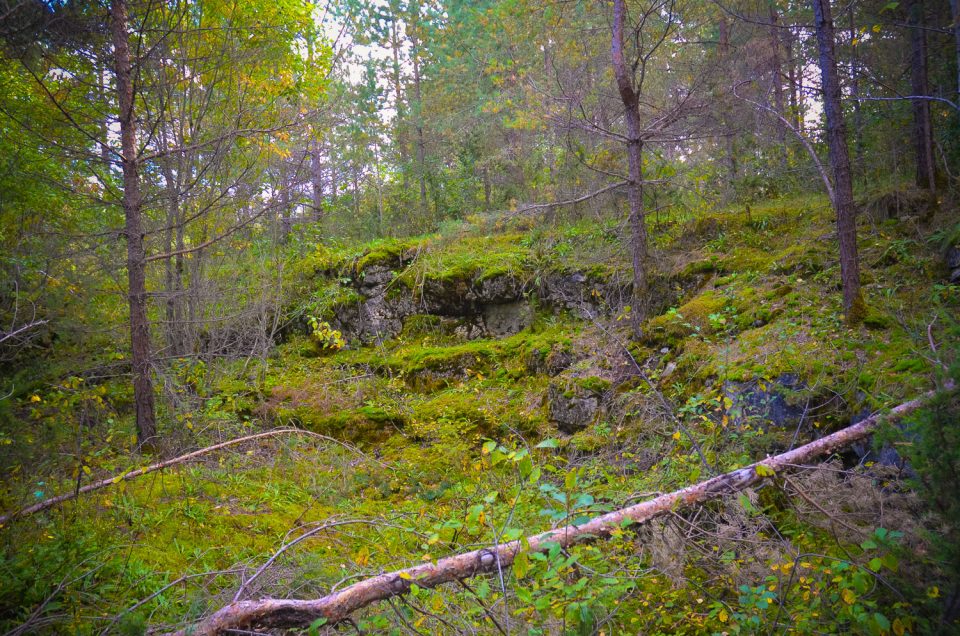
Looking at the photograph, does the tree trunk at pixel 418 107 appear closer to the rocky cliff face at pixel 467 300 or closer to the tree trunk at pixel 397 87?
the tree trunk at pixel 397 87

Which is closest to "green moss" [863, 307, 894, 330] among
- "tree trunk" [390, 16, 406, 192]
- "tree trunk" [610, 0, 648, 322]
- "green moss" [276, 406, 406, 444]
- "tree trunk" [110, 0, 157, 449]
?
"tree trunk" [610, 0, 648, 322]

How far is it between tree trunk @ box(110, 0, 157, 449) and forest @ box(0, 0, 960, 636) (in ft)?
0.12

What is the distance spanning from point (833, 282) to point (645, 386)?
269 cm

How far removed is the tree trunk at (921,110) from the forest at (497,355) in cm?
8

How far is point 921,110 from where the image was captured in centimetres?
742

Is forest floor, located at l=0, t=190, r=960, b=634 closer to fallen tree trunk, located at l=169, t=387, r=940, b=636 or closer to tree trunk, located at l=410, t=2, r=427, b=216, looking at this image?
fallen tree trunk, located at l=169, t=387, r=940, b=636

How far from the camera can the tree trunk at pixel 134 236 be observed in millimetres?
5539

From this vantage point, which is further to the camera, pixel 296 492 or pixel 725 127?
pixel 725 127

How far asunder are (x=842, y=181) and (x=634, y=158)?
2583mm

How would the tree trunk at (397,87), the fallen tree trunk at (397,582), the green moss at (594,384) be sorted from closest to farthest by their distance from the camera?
1. the fallen tree trunk at (397,582)
2. the green moss at (594,384)
3. the tree trunk at (397,87)

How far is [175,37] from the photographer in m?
5.80

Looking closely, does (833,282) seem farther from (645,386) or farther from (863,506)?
(863,506)

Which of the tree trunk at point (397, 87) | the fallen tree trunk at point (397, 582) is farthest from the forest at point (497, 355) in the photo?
the tree trunk at point (397, 87)

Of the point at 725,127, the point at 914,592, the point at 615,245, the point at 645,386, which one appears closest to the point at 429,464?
the point at 645,386
